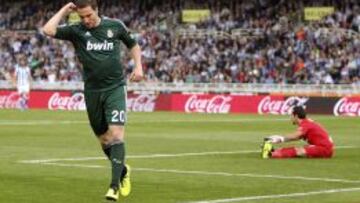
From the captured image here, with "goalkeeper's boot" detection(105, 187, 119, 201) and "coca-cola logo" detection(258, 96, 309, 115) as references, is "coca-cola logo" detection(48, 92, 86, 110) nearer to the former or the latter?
"coca-cola logo" detection(258, 96, 309, 115)

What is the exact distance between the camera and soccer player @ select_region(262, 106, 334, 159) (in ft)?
63.0

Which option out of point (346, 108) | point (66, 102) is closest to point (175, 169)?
point (346, 108)

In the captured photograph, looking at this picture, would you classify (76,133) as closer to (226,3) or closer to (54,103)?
(54,103)

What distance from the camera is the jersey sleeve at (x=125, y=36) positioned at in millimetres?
12632

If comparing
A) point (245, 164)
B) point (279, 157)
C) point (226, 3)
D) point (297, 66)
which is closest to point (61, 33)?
point (245, 164)

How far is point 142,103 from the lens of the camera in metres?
47.9

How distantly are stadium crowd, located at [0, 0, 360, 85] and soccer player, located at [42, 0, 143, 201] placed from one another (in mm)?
33985

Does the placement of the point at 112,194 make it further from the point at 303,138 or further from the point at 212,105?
the point at 212,105

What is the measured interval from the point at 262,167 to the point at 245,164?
671 millimetres

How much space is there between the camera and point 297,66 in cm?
4838

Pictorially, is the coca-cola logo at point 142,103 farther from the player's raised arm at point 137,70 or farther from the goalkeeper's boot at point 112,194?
the goalkeeper's boot at point 112,194

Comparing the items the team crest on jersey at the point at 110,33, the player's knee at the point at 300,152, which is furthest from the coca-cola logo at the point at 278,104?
the team crest on jersey at the point at 110,33

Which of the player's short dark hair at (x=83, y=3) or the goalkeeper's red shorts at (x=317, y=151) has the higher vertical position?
the player's short dark hair at (x=83, y=3)

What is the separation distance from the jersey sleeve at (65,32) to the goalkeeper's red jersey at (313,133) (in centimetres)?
758
